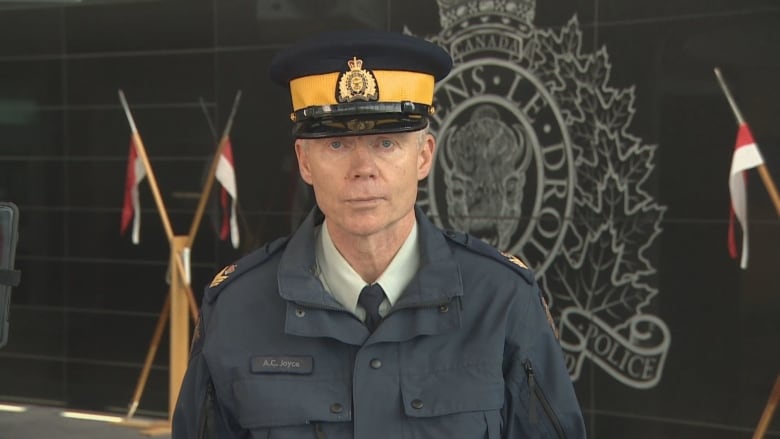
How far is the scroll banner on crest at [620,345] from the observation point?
4.91 meters

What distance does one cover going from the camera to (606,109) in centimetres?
496

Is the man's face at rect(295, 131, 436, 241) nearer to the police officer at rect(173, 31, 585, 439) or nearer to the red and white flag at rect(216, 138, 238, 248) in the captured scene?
the police officer at rect(173, 31, 585, 439)

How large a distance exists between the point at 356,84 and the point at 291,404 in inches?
23.9

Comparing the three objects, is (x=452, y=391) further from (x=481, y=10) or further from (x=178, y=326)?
(x=178, y=326)

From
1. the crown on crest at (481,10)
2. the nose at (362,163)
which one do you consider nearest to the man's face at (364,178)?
the nose at (362,163)

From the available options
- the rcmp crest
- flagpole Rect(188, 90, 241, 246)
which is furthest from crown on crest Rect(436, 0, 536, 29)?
flagpole Rect(188, 90, 241, 246)

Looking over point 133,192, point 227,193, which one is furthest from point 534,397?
point 133,192

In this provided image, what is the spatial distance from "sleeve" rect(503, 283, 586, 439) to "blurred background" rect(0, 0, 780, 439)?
3.08 metres

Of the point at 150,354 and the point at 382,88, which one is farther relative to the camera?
the point at 150,354

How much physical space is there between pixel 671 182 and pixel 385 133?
10.9ft

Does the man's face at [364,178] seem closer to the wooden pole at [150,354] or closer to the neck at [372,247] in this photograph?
the neck at [372,247]

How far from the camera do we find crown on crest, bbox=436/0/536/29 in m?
5.14

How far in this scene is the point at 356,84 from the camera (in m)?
1.81

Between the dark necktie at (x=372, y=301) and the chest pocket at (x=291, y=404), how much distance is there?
0.13m
